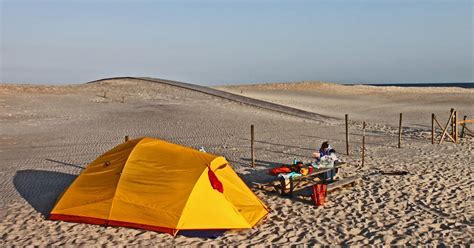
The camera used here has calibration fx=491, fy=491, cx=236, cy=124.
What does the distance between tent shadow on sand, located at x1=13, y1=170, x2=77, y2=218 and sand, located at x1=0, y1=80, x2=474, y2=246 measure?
0.10 ft

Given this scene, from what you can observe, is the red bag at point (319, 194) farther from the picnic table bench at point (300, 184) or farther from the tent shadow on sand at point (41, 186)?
the tent shadow on sand at point (41, 186)

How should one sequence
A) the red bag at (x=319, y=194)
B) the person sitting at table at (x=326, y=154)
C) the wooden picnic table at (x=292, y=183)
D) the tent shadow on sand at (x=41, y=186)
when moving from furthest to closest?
the person sitting at table at (x=326, y=154) < the wooden picnic table at (x=292, y=183) < the tent shadow on sand at (x=41, y=186) < the red bag at (x=319, y=194)

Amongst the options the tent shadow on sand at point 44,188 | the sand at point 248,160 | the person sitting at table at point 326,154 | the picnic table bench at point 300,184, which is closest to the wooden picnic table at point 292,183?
the picnic table bench at point 300,184

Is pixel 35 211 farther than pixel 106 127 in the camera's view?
No

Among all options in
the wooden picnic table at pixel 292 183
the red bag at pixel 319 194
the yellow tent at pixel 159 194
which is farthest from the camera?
the wooden picnic table at pixel 292 183

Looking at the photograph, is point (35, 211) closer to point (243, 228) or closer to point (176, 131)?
point (243, 228)

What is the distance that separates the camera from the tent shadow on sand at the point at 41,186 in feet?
38.5

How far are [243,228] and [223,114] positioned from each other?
21.8 meters

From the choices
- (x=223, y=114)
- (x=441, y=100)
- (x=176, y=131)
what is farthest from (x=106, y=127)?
(x=441, y=100)

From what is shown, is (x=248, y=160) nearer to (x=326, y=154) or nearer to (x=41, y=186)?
(x=326, y=154)

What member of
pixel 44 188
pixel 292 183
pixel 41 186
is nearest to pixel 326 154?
pixel 292 183

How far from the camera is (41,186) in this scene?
44.7 feet

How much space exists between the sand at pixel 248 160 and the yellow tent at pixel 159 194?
0.28m

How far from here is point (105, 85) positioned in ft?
165
